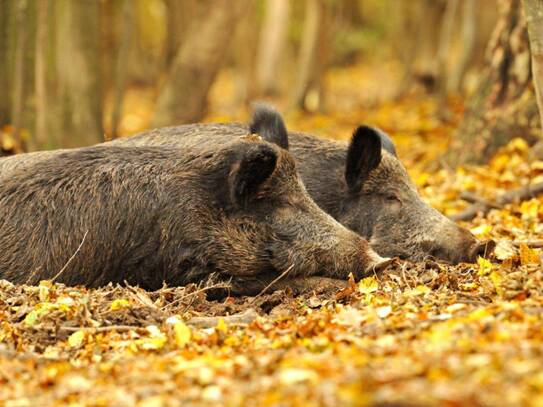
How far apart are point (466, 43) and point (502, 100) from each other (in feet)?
27.1

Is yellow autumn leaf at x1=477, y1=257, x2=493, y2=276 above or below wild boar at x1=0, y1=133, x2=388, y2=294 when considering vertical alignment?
below

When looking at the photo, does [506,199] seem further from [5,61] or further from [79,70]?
[5,61]

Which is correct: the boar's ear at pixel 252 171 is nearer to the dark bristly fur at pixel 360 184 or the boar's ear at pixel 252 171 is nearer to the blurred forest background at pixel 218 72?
the dark bristly fur at pixel 360 184

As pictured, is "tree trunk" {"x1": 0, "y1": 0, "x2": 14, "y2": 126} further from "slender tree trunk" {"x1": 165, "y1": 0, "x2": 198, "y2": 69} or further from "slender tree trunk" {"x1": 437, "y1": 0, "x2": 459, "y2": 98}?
"slender tree trunk" {"x1": 437, "y1": 0, "x2": 459, "y2": 98}

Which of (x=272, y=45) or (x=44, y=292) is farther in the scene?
(x=272, y=45)

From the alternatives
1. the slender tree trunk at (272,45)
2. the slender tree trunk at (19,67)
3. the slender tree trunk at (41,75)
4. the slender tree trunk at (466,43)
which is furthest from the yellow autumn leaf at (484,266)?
the slender tree trunk at (272,45)

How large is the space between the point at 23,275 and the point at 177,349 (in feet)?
6.55

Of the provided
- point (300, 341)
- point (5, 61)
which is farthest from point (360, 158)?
point (5, 61)

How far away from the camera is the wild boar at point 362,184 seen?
795 cm

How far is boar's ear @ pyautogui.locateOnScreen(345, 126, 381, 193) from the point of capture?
26.7 ft

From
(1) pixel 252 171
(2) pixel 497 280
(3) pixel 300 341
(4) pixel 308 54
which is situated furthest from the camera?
(4) pixel 308 54

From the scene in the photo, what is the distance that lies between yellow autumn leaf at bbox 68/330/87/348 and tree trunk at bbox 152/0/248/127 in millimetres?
8122

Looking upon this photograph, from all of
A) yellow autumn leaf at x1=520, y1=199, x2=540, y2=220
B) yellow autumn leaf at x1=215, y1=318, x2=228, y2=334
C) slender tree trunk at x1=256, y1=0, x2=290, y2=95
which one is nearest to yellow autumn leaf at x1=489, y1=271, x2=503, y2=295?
yellow autumn leaf at x1=215, y1=318, x2=228, y2=334

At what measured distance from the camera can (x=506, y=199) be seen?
30.7ft
